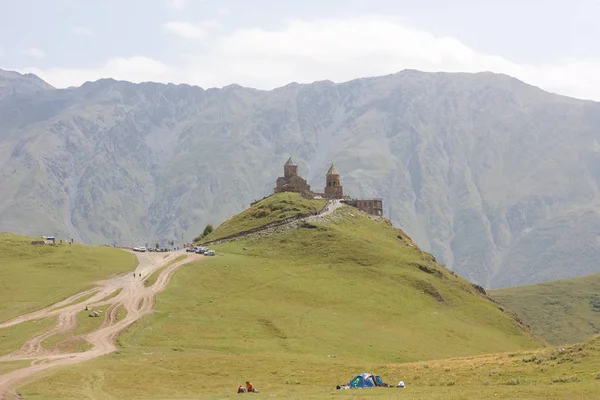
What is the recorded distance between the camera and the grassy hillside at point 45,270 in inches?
4033

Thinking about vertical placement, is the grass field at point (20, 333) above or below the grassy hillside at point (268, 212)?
below

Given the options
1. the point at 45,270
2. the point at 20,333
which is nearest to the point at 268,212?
the point at 45,270

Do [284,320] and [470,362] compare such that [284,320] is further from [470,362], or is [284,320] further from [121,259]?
[121,259]

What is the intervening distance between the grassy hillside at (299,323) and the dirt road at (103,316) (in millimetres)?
2343

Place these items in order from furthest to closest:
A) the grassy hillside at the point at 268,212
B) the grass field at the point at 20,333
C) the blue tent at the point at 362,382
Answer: the grassy hillside at the point at 268,212
the grass field at the point at 20,333
the blue tent at the point at 362,382

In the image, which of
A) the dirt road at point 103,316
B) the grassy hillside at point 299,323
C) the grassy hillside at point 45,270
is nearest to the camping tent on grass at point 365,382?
the grassy hillside at point 299,323

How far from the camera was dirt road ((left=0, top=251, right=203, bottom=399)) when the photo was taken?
69.8m

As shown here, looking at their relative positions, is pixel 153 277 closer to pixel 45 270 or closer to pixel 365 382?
pixel 45 270

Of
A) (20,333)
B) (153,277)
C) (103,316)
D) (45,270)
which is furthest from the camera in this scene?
(45,270)

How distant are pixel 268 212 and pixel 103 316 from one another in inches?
3309

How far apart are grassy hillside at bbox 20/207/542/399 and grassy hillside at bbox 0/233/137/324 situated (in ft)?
53.8

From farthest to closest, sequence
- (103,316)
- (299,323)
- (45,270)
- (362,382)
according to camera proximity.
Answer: (45,270) < (299,323) < (103,316) < (362,382)

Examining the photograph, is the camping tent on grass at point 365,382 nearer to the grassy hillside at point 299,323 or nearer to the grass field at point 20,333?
the grassy hillside at point 299,323

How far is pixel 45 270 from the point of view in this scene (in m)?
122
